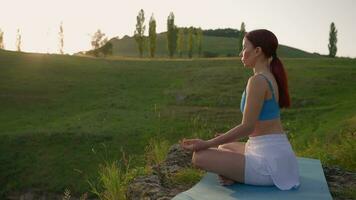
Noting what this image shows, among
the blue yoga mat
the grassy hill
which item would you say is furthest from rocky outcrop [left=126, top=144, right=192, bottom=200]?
the grassy hill

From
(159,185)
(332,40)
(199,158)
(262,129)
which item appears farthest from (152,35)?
(262,129)

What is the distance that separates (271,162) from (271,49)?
122 centimetres

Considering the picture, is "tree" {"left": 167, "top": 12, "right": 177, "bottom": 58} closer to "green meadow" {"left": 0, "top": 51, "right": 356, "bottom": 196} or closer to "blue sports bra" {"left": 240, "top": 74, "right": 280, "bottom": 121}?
"green meadow" {"left": 0, "top": 51, "right": 356, "bottom": 196}

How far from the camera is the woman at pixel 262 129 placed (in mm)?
5617

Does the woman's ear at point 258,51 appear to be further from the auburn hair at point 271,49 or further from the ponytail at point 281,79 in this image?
the ponytail at point 281,79

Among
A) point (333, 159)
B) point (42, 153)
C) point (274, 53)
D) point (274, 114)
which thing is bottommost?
point (42, 153)

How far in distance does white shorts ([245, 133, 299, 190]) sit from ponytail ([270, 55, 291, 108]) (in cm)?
38

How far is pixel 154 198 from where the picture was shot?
6.31 meters

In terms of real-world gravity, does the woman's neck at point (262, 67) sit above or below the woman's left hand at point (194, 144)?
above

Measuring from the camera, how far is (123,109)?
119 feet

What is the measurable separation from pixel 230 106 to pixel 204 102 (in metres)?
2.11

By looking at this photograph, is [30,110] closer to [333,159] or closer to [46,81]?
[46,81]

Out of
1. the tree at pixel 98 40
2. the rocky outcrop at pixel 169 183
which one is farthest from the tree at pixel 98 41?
the rocky outcrop at pixel 169 183

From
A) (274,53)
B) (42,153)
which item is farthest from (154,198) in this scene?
(42,153)
